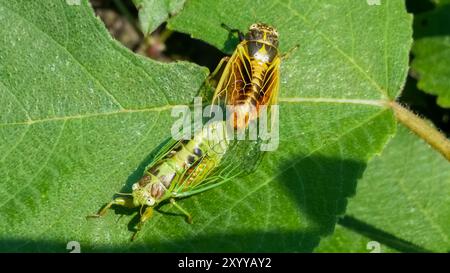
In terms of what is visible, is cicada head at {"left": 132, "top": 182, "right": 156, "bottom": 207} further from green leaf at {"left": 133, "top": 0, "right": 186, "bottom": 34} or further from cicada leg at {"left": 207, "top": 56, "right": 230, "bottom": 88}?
green leaf at {"left": 133, "top": 0, "right": 186, "bottom": 34}

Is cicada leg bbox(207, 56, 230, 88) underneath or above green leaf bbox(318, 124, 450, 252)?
above

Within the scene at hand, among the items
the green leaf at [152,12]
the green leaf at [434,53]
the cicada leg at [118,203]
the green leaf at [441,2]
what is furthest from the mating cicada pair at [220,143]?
the green leaf at [441,2]

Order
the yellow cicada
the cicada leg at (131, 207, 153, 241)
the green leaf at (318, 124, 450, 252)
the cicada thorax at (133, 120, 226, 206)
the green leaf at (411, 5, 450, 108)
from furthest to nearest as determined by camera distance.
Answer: the green leaf at (411, 5, 450, 108), the green leaf at (318, 124, 450, 252), the yellow cicada, the cicada thorax at (133, 120, 226, 206), the cicada leg at (131, 207, 153, 241)

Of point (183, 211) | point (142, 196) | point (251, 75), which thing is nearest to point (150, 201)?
point (142, 196)

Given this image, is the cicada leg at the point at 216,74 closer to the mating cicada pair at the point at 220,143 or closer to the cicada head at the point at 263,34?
the mating cicada pair at the point at 220,143

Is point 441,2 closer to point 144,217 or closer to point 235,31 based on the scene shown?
point 235,31

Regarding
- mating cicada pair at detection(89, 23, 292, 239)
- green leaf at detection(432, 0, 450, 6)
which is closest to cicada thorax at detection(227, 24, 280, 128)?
mating cicada pair at detection(89, 23, 292, 239)

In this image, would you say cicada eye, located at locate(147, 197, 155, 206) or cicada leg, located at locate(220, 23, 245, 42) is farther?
cicada leg, located at locate(220, 23, 245, 42)
